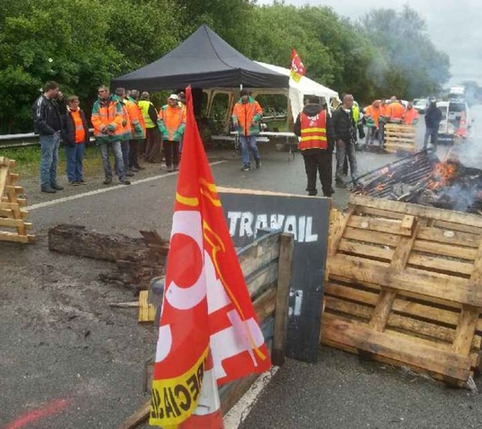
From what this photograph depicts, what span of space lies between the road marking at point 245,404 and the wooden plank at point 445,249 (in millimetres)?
1534

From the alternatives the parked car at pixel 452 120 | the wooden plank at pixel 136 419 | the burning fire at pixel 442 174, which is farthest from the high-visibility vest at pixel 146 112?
the parked car at pixel 452 120

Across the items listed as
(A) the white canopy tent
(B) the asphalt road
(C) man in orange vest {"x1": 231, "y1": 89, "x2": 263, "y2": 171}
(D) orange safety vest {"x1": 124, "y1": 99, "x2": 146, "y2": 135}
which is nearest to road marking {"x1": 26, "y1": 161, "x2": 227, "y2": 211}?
(D) orange safety vest {"x1": 124, "y1": 99, "x2": 146, "y2": 135}

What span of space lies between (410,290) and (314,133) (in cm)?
518

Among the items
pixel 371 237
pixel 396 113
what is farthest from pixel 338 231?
pixel 396 113

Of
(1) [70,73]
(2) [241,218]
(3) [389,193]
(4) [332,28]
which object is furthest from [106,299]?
(4) [332,28]

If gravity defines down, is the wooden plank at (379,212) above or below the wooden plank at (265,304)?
above

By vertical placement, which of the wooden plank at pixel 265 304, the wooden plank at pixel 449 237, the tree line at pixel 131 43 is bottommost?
the wooden plank at pixel 265 304

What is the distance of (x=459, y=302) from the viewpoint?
12.9 feet

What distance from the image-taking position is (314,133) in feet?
29.3

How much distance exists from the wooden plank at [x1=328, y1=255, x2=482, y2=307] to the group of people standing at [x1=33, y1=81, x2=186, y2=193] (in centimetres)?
674

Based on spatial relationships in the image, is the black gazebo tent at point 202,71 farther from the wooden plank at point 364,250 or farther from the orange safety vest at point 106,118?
the wooden plank at point 364,250

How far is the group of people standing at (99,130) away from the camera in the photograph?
31.5ft

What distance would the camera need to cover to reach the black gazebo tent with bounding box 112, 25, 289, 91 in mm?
13906

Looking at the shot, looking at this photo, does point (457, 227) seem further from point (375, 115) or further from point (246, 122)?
point (375, 115)
